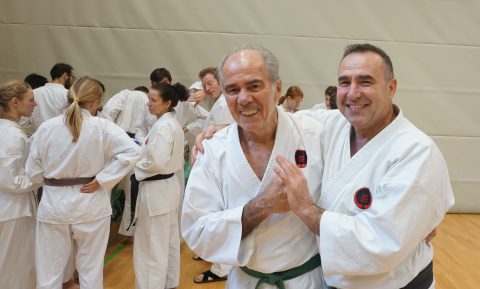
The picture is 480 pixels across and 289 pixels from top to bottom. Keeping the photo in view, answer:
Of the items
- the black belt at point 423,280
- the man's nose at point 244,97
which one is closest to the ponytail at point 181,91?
the man's nose at point 244,97

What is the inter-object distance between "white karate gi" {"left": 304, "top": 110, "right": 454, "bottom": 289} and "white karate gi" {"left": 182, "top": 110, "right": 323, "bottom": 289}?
14 centimetres

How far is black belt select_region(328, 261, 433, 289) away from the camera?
1.46 m

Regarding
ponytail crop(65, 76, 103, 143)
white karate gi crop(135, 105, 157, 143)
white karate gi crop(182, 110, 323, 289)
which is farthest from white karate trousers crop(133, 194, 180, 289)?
white karate gi crop(182, 110, 323, 289)

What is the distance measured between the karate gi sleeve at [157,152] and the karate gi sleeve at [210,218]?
5.51 feet

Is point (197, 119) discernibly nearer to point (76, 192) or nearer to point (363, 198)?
point (76, 192)

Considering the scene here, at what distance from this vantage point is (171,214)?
354cm

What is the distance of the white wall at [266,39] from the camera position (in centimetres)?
576

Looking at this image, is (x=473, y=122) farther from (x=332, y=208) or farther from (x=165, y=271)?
(x=332, y=208)

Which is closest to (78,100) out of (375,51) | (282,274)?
(282,274)

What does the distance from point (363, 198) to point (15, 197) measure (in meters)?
2.67

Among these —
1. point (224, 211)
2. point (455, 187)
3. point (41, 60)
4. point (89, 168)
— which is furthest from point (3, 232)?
point (455, 187)

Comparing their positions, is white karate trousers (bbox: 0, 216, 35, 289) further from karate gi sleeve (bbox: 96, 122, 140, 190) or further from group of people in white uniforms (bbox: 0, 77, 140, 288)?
karate gi sleeve (bbox: 96, 122, 140, 190)

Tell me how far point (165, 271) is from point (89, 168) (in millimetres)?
1152

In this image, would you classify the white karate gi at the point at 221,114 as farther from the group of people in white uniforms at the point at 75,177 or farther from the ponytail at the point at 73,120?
the ponytail at the point at 73,120
